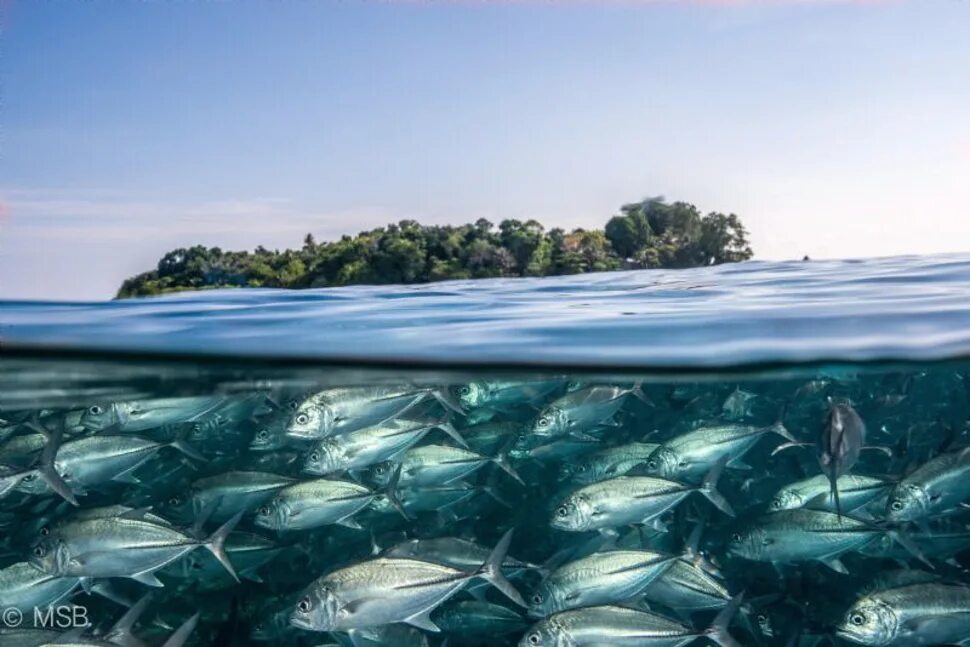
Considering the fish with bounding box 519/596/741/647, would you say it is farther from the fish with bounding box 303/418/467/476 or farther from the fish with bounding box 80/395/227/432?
the fish with bounding box 80/395/227/432

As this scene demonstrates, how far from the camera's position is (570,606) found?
5.25 m

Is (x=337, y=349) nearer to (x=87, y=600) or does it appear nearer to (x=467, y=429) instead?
(x=467, y=429)

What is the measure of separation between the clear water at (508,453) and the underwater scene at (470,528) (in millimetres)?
26

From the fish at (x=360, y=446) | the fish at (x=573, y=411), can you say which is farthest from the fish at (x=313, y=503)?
the fish at (x=573, y=411)

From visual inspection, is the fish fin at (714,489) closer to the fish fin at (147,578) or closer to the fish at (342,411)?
the fish at (342,411)

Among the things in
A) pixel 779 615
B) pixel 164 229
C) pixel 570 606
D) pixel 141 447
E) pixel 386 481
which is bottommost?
pixel 779 615

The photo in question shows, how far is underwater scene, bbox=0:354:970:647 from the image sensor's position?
5086 millimetres

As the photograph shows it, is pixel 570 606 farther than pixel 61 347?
No

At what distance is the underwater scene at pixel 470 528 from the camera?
16.7 ft

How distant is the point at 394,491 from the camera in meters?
6.04

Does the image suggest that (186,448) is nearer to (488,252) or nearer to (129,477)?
(129,477)

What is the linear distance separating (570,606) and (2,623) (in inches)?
151

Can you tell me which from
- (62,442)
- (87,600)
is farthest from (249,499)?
(87,600)

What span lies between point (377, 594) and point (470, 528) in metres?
2.33
